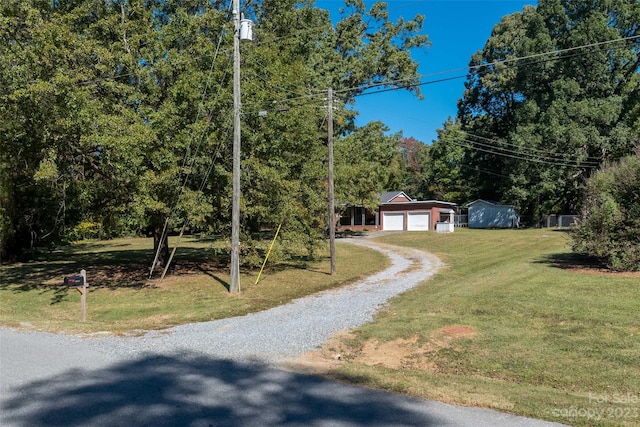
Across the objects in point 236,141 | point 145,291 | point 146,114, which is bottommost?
point 145,291

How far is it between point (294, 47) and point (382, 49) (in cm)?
1471

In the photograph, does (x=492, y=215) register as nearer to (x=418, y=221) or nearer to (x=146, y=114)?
(x=418, y=221)

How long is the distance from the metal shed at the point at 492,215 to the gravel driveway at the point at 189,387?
41.4 meters

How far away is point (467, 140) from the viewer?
162 feet

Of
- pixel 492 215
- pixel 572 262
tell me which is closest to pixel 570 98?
pixel 492 215

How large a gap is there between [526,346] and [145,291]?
35.6 ft

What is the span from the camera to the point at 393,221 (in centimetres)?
4331

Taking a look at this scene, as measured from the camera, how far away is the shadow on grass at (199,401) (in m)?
4.17

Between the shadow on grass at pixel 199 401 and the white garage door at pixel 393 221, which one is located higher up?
the white garage door at pixel 393 221

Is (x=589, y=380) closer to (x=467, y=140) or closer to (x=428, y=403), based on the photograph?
(x=428, y=403)

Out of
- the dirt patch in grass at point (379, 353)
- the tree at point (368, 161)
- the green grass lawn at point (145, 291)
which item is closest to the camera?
the dirt patch in grass at point (379, 353)

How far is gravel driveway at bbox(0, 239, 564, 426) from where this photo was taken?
4.21 metres

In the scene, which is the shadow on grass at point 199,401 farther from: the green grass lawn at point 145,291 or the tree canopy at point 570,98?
the tree canopy at point 570,98

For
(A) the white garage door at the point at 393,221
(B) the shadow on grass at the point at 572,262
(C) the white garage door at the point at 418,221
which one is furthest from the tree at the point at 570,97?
(B) the shadow on grass at the point at 572,262
